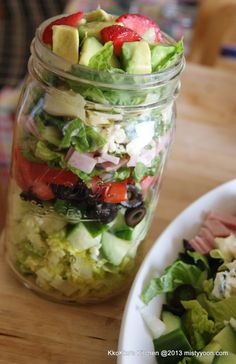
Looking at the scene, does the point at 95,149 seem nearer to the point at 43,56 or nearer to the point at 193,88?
the point at 43,56

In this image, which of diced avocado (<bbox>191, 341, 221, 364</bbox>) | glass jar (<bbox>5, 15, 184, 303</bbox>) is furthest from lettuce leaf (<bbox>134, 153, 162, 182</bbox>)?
diced avocado (<bbox>191, 341, 221, 364</bbox>)

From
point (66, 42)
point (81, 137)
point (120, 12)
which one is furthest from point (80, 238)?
point (120, 12)

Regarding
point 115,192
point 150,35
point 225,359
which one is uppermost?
point 150,35

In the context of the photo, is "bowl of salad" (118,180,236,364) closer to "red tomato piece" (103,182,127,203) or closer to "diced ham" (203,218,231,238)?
"diced ham" (203,218,231,238)

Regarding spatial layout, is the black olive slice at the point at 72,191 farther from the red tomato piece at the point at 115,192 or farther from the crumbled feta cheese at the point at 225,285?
the crumbled feta cheese at the point at 225,285

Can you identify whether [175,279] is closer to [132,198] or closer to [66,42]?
[132,198]

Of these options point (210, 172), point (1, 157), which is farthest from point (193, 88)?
point (1, 157)

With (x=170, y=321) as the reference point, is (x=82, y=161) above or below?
above
